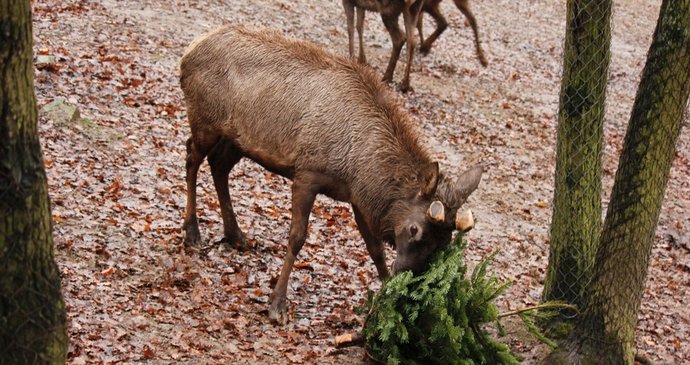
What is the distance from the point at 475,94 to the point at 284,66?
9041 mm

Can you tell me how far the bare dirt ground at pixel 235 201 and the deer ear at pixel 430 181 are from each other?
1.49m

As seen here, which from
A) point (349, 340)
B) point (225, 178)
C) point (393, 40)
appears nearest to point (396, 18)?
point (393, 40)

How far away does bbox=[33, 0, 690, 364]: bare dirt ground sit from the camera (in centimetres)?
691

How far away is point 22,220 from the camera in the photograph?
3568 mm

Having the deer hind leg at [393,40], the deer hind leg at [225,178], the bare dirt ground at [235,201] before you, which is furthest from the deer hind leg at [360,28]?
the deer hind leg at [225,178]

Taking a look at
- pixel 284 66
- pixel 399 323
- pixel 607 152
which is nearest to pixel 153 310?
pixel 399 323

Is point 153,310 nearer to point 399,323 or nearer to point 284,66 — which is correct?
point 399,323

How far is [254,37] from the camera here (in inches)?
323

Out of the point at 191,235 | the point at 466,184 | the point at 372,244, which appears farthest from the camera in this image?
the point at 191,235

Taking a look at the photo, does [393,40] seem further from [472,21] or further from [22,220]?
[22,220]

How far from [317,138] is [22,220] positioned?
402 cm

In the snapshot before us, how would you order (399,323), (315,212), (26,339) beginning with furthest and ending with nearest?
(315,212), (399,323), (26,339)

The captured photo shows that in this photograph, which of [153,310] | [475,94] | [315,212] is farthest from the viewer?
[475,94]

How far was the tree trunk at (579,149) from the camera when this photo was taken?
6641 mm
